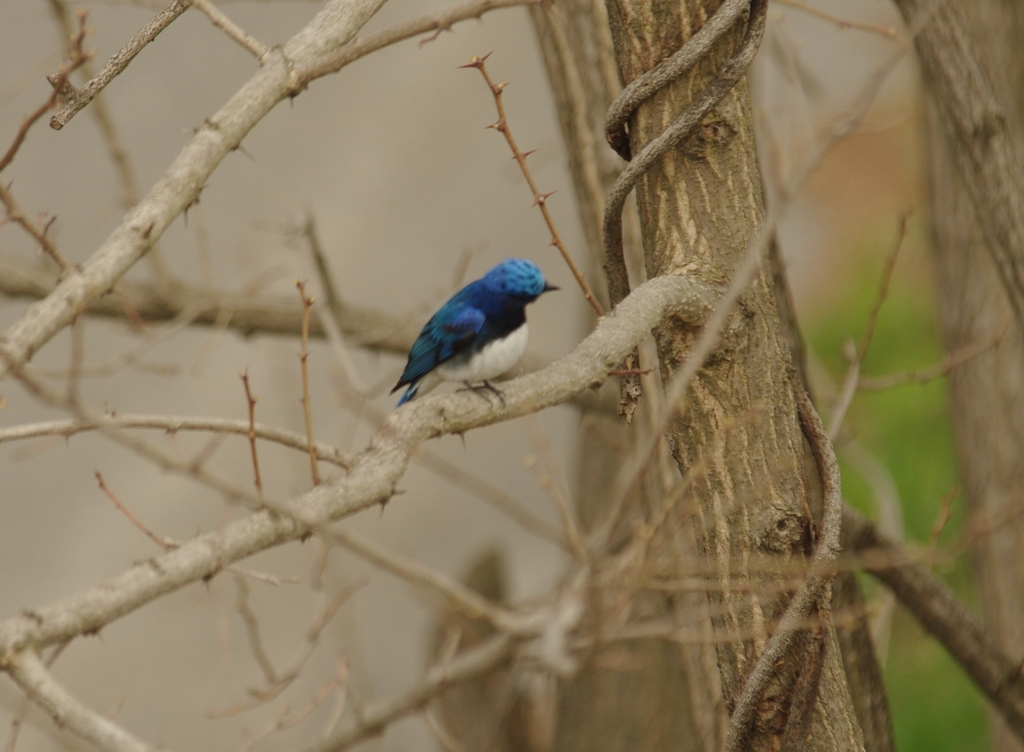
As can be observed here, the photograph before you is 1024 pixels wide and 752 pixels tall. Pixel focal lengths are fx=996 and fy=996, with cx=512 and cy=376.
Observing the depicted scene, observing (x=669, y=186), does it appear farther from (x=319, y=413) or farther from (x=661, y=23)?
(x=319, y=413)

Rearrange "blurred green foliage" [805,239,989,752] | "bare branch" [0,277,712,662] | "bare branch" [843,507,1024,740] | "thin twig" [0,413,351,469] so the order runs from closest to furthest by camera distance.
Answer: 1. "bare branch" [0,277,712,662]
2. "thin twig" [0,413,351,469]
3. "bare branch" [843,507,1024,740]
4. "blurred green foliage" [805,239,989,752]

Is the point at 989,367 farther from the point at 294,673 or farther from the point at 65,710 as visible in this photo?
the point at 65,710

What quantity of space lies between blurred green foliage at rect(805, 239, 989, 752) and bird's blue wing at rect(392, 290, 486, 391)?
1802 mm

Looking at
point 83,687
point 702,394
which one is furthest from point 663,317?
point 83,687

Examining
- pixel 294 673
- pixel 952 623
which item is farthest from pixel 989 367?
pixel 294 673

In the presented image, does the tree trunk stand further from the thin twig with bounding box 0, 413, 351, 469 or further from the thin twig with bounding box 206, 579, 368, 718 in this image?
the thin twig with bounding box 0, 413, 351, 469

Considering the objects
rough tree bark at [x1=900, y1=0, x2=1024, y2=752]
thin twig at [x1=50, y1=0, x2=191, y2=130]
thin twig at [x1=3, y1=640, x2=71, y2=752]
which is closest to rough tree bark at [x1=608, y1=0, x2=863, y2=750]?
thin twig at [x1=50, y1=0, x2=191, y2=130]

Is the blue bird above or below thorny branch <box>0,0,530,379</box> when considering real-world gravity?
above

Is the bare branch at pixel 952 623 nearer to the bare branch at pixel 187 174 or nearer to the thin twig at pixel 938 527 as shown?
the thin twig at pixel 938 527

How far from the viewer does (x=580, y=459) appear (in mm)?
6027

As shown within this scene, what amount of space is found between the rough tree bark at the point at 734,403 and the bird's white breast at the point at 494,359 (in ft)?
4.49

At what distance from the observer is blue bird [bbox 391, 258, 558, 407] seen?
358cm

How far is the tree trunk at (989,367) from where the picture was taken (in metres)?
4.42

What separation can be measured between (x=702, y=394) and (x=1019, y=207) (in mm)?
1709
